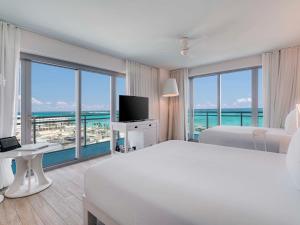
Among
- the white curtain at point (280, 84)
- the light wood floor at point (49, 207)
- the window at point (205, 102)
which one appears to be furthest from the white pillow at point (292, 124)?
the light wood floor at point (49, 207)

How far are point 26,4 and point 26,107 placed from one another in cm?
147

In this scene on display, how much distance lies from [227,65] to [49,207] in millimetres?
4521

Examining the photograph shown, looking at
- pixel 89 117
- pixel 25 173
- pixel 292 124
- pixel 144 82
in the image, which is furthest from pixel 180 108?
pixel 25 173

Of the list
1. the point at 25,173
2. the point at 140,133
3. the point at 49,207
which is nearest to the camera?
the point at 49,207

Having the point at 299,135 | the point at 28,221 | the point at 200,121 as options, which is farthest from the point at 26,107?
the point at 200,121

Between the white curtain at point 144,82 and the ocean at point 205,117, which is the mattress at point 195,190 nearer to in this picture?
the ocean at point 205,117

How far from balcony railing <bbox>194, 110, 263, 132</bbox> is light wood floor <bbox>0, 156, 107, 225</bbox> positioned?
3.90 meters

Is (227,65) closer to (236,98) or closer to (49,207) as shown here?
(236,98)

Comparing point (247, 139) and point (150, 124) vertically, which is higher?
point (150, 124)

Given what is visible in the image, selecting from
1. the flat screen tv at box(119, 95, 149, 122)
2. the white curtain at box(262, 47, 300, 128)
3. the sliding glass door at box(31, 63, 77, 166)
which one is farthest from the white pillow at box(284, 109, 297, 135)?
the sliding glass door at box(31, 63, 77, 166)

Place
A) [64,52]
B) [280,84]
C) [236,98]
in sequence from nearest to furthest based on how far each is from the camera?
[64,52], [280,84], [236,98]

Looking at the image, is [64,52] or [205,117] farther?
[205,117]

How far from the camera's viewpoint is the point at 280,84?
3312 millimetres

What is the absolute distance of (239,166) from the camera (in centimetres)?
125
